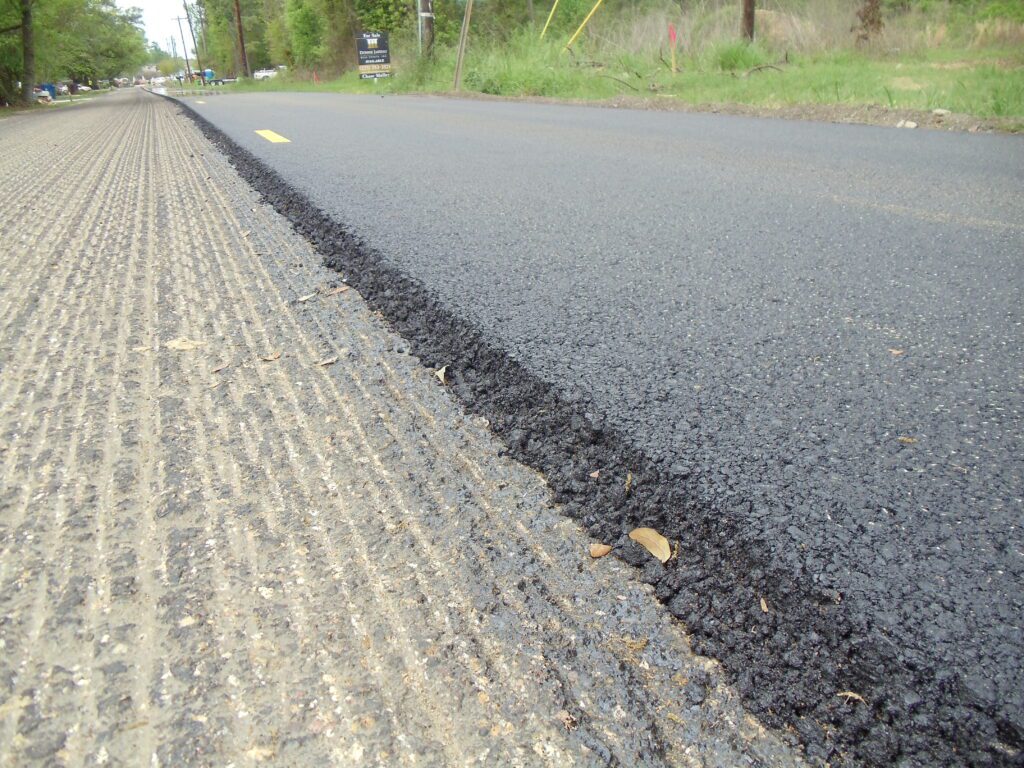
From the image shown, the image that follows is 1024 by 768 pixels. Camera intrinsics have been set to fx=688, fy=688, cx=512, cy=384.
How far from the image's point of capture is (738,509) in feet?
3.73

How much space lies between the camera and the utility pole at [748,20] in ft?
45.4

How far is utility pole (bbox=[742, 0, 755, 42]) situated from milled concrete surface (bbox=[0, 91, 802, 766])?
49.0ft

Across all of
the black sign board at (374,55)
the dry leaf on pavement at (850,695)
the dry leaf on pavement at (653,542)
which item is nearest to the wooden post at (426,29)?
the black sign board at (374,55)

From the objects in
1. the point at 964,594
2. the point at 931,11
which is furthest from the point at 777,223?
the point at 931,11

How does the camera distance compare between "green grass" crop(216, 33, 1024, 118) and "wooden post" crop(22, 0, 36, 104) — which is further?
"wooden post" crop(22, 0, 36, 104)

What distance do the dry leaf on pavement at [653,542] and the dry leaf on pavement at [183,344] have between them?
131cm

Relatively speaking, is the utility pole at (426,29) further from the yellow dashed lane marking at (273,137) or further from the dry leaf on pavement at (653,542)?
the dry leaf on pavement at (653,542)

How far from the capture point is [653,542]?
43.7 inches

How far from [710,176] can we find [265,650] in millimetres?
3959

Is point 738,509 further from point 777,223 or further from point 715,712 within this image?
point 777,223
